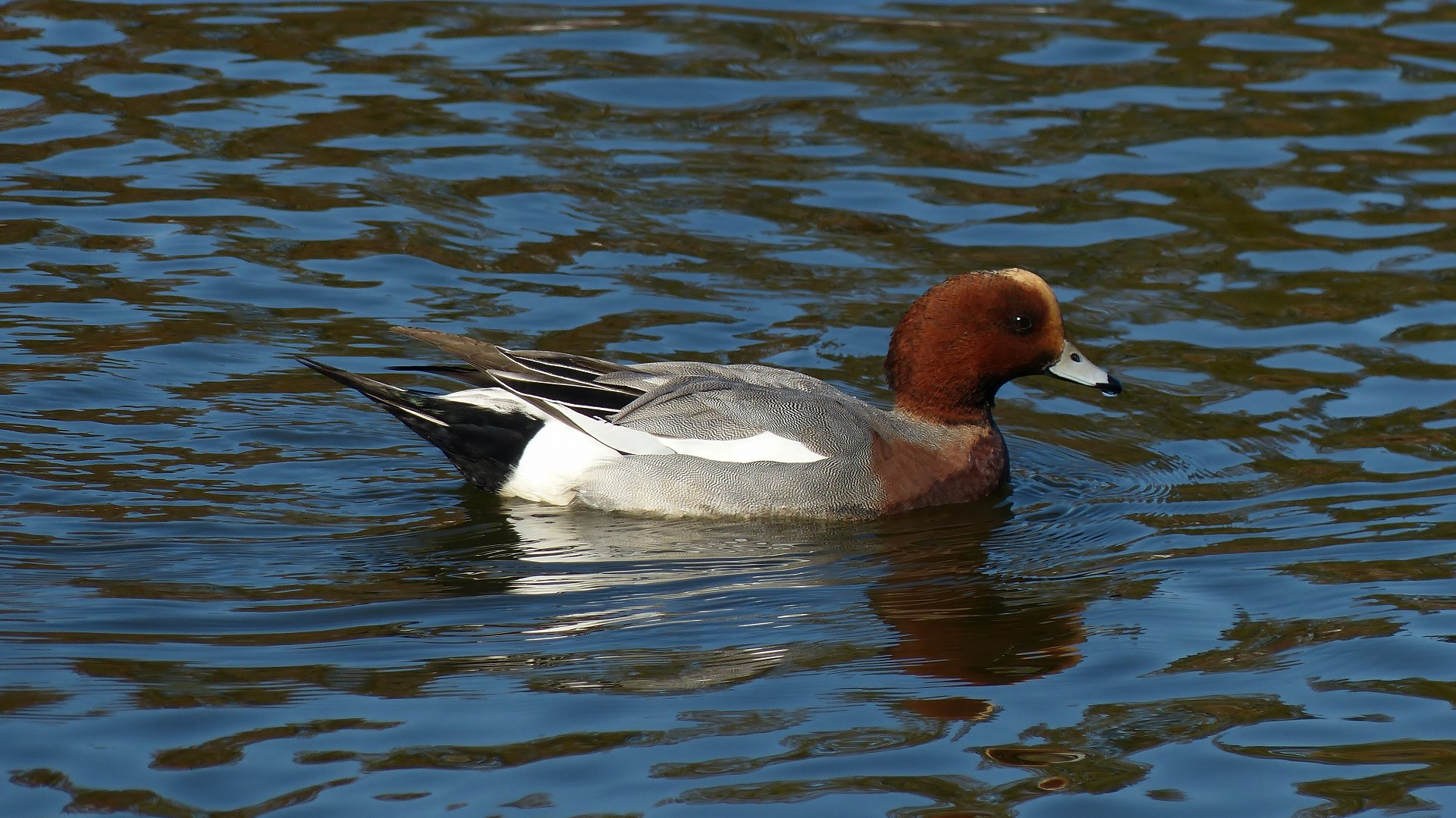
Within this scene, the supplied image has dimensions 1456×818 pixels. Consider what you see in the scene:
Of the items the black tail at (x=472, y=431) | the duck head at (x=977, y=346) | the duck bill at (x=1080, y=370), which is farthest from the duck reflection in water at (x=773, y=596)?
the duck bill at (x=1080, y=370)

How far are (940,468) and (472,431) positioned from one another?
5.44 ft

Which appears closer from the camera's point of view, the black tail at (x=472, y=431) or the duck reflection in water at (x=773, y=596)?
the duck reflection in water at (x=773, y=596)

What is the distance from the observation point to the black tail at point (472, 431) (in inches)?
261

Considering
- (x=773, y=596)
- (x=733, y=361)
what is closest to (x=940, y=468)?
(x=773, y=596)

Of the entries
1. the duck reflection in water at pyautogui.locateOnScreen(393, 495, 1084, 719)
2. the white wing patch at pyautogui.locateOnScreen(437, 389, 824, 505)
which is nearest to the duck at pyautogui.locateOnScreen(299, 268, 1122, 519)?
the white wing patch at pyautogui.locateOnScreen(437, 389, 824, 505)

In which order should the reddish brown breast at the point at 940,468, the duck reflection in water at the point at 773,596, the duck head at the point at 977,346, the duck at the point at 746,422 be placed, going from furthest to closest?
the duck head at the point at 977,346
the reddish brown breast at the point at 940,468
the duck at the point at 746,422
the duck reflection in water at the point at 773,596

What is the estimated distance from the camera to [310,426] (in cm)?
707

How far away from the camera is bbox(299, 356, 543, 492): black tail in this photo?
6.62 meters

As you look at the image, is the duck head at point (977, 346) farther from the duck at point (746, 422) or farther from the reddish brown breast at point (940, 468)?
the reddish brown breast at point (940, 468)

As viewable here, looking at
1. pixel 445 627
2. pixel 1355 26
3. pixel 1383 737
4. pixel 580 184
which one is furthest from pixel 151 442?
pixel 1355 26

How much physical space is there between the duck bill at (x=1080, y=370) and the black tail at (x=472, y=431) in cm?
190

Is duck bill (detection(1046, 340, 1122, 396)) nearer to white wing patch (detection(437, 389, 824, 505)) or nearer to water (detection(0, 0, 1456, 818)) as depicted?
water (detection(0, 0, 1456, 818))

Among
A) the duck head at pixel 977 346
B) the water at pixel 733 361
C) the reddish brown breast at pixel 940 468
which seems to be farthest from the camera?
the duck head at pixel 977 346

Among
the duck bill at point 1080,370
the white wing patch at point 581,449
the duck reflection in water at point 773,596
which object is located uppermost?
the duck bill at point 1080,370
